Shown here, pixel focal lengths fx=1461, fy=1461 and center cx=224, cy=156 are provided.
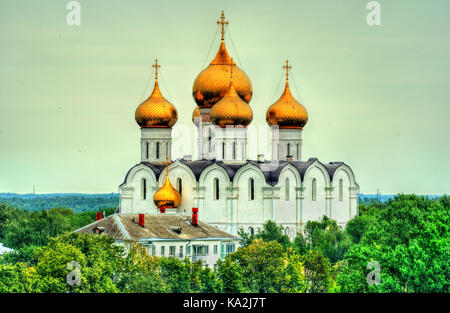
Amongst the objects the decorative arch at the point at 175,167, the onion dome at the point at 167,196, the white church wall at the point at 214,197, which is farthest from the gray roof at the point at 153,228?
the decorative arch at the point at 175,167

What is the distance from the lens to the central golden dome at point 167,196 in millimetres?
63938

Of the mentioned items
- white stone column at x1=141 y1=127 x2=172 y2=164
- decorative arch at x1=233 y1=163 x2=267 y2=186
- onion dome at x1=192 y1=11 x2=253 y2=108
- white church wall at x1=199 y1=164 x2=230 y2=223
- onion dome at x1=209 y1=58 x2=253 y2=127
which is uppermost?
onion dome at x1=192 y1=11 x2=253 y2=108

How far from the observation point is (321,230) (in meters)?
63.8

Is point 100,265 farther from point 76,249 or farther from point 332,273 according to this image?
point 332,273

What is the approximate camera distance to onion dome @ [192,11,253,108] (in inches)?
2635

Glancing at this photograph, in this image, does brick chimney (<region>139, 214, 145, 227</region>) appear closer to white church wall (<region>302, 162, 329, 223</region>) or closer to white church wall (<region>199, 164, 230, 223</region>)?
white church wall (<region>199, 164, 230, 223</region>)

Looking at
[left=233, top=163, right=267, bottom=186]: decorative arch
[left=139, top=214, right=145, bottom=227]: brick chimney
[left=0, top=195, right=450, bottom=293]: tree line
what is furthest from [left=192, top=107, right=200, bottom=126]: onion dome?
[left=0, top=195, right=450, bottom=293]: tree line

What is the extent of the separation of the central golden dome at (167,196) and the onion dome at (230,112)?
340cm

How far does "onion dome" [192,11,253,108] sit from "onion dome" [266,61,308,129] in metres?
1.57

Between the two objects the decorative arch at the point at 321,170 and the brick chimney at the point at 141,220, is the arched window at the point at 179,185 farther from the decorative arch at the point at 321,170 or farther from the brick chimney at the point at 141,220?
the brick chimney at the point at 141,220

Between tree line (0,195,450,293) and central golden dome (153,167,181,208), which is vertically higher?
central golden dome (153,167,181,208)
